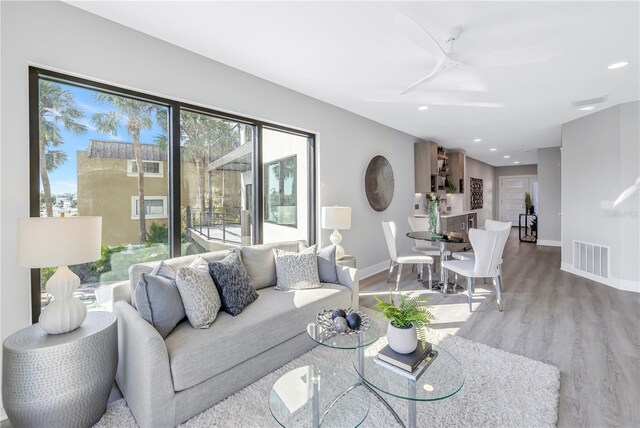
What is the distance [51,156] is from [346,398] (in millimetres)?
2564

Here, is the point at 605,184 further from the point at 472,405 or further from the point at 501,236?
the point at 472,405

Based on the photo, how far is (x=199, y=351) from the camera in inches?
68.9

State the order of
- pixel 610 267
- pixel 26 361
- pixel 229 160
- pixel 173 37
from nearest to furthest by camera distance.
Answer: pixel 26 361 < pixel 173 37 < pixel 229 160 < pixel 610 267

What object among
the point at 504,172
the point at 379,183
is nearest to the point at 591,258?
the point at 379,183

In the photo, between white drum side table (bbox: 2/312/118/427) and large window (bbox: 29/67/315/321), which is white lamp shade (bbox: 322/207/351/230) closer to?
large window (bbox: 29/67/315/321)

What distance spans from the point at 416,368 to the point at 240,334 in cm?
112

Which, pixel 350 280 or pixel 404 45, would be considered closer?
pixel 404 45

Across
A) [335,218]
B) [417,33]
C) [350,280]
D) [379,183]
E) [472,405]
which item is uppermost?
[417,33]

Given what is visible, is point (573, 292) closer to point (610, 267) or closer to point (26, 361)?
point (610, 267)

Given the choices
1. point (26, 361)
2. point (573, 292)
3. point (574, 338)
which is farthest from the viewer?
point (573, 292)

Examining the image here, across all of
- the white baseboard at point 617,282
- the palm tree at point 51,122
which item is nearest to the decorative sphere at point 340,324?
the palm tree at point 51,122

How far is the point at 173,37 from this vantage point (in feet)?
8.12

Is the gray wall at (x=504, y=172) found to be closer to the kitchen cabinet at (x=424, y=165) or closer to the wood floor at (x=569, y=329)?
the kitchen cabinet at (x=424, y=165)

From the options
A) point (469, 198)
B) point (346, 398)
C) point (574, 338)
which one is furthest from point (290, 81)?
point (469, 198)
